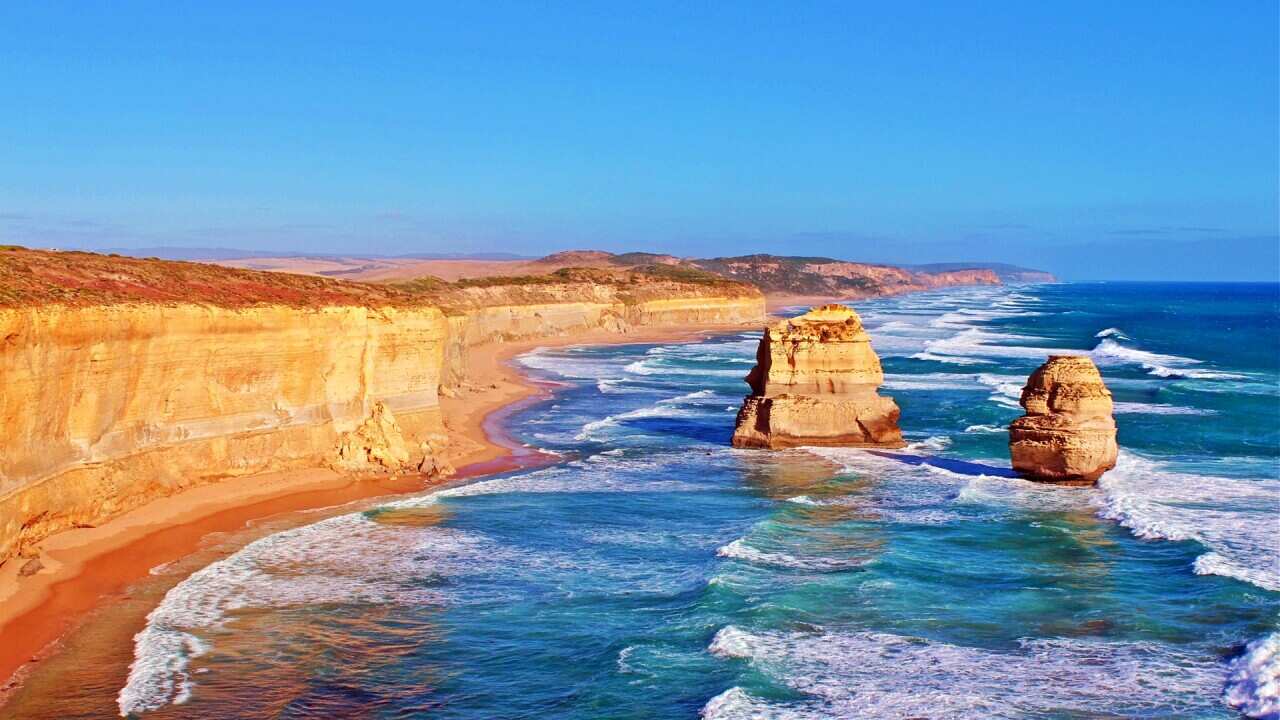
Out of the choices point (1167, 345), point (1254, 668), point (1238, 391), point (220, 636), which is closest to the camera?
point (1254, 668)

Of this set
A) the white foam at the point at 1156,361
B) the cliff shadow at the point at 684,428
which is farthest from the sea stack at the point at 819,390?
the white foam at the point at 1156,361

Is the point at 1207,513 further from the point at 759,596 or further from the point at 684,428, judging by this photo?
the point at 684,428

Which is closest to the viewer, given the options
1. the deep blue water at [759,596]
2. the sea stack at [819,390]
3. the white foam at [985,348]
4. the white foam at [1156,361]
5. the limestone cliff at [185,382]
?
the deep blue water at [759,596]

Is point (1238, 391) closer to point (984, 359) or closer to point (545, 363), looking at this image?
point (984, 359)

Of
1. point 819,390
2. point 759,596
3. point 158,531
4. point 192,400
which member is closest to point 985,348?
point 819,390

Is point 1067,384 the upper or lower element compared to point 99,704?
upper

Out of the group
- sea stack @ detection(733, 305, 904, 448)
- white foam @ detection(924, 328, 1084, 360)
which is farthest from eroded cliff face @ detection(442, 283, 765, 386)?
white foam @ detection(924, 328, 1084, 360)

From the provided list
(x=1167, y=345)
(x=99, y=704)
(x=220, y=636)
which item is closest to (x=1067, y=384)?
(x=220, y=636)

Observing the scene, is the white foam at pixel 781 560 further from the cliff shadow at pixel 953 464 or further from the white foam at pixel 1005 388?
the white foam at pixel 1005 388
